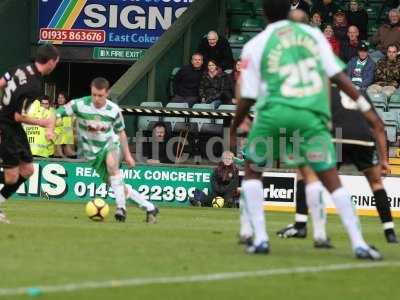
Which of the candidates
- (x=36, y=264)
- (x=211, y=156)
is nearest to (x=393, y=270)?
(x=36, y=264)

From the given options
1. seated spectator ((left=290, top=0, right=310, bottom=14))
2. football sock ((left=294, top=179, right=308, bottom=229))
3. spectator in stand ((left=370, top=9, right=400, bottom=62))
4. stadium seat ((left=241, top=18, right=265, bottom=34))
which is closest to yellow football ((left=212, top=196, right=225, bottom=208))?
spectator in stand ((left=370, top=9, right=400, bottom=62))

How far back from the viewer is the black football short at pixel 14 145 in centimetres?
1495

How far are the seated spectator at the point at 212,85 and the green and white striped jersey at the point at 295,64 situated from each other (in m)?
14.3

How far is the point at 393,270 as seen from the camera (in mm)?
9891

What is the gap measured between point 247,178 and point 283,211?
11.6 meters

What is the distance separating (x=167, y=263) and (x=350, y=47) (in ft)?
51.0

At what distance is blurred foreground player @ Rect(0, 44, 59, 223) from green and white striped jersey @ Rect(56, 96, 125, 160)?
27.9 inches

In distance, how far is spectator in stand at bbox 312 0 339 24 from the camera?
85.9ft

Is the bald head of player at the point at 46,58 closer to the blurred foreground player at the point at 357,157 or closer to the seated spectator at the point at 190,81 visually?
the blurred foreground player at the point at 357,157

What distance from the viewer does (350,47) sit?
2483cm

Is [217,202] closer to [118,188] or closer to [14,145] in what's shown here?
[118,188]

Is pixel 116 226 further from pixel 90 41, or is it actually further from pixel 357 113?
pixel 90 41

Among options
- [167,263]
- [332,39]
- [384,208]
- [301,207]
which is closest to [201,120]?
[332,39]

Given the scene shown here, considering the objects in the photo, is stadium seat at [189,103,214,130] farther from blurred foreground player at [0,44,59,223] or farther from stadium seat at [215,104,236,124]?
blurred foreground player at [0,44,59,223]
